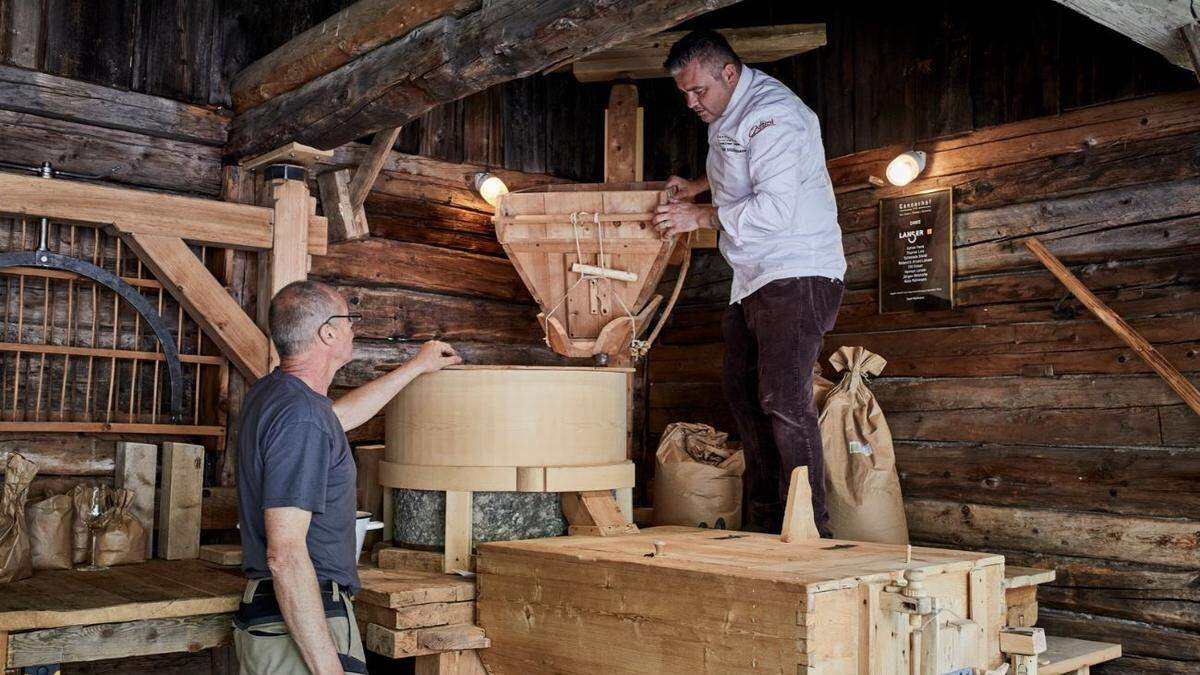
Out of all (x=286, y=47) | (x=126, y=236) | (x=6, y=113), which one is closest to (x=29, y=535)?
(x=126, y=236)

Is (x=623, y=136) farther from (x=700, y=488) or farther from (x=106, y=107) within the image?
(x=106, y=107)

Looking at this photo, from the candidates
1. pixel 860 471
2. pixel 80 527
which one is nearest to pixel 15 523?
pixel 80 527

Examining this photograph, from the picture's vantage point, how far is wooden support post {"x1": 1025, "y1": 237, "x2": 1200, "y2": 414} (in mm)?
4453

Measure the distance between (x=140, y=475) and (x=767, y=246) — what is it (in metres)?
2.72

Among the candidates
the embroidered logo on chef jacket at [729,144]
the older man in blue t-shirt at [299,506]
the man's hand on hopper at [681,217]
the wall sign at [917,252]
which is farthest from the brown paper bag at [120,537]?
the wall sign at [917,252]

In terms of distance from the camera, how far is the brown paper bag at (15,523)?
389cm

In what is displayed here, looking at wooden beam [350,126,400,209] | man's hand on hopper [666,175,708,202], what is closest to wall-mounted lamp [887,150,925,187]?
man's hand on hopper [666,175,708,202]

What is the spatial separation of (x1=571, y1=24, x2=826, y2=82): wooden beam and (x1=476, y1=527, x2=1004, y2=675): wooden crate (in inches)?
101

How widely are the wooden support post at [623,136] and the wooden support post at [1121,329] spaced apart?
199 centimetres

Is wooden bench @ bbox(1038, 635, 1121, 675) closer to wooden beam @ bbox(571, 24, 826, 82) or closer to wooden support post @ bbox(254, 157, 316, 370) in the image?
wooden beam @ bbox(571, 24, 826, 82)

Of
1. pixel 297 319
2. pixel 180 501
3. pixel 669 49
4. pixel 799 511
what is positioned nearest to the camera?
pixel 297 319

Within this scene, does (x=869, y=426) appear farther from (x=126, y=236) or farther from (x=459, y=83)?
(x=126, y=236)

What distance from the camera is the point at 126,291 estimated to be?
463 centimetres

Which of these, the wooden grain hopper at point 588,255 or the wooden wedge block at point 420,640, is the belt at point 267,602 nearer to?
the wooden wedge block at point 420,640
